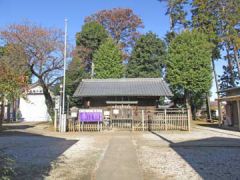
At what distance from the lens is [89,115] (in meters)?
20.5

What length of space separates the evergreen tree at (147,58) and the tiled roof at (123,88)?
870 centimetres

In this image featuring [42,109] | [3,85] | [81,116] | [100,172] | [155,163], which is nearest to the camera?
[100,172]

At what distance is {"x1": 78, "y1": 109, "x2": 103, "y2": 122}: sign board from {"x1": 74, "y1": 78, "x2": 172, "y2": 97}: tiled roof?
10.3ft

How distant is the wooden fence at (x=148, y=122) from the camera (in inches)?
816

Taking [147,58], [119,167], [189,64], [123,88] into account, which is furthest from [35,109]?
[119,167]

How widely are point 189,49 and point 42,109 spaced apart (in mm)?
23272

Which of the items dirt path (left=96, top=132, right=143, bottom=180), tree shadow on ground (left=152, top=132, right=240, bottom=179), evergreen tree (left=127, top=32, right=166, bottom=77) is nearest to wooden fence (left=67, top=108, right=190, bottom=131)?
tree shadow on ground (left=152, top=132, right=240, bottom=179)

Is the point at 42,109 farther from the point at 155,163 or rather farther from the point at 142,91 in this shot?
the point at 155,163

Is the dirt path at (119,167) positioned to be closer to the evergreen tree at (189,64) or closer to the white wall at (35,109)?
the evergreen tree at (189,64)

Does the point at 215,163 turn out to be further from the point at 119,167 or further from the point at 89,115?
the point at 89,115

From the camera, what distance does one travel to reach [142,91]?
2406 cm

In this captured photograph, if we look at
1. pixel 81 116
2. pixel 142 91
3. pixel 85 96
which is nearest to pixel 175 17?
pixel 142 91

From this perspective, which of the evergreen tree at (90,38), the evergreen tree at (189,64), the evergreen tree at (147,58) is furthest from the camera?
the evergreen tree at (90,38)

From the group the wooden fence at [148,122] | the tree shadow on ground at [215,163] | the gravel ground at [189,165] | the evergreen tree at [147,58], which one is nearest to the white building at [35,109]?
the evergreen tree at [147,58]
